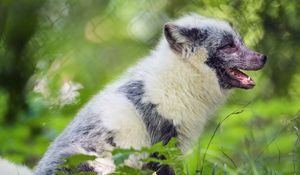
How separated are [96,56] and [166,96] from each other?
1.65 meters

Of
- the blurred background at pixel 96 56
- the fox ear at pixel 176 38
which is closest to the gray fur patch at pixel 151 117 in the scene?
the fox ear at pixel 176 38

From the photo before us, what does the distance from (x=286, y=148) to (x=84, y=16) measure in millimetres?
1720

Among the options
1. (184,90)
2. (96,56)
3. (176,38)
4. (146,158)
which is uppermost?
(146,158)

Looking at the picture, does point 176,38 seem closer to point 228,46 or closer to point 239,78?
point 228,46

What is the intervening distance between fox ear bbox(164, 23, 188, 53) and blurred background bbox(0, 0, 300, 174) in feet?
2.59

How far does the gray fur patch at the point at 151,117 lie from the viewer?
534 centimetres

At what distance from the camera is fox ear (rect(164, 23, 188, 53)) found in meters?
5.77

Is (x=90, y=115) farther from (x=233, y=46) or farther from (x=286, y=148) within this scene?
(x=286, y=148)

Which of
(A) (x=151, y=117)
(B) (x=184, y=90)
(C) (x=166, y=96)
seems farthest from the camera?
(B) (x=184, y=90)

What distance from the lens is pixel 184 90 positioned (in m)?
5.65

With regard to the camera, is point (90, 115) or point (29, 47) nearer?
point (90, 115)

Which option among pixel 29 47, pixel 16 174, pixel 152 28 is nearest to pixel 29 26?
pixel 29 47

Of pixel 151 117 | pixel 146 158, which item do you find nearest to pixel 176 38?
pixel 151 117

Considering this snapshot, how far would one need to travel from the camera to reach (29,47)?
6879 millimetres
